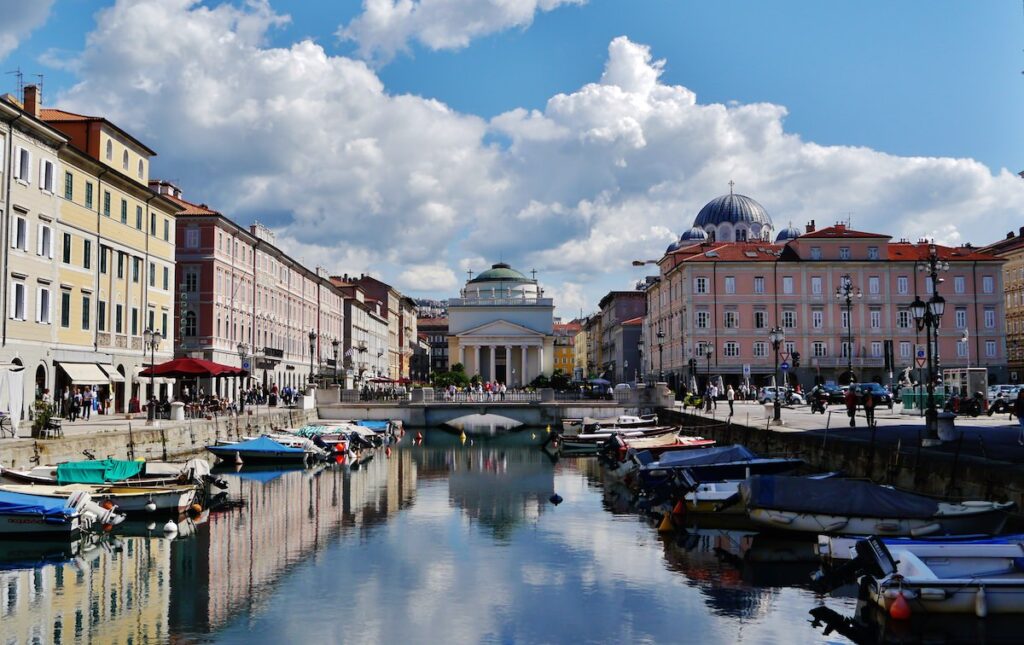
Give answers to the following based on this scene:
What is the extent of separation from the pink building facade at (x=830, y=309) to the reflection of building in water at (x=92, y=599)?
67.0 m

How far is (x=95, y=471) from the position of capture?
2923cm

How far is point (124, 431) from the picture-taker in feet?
125

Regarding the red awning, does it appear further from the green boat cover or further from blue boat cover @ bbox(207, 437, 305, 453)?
the green boat cover

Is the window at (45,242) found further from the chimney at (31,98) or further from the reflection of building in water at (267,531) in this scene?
the reflection of building in water at (267,531)

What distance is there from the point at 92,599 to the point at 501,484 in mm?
23882

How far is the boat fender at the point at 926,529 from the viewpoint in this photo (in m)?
22.0

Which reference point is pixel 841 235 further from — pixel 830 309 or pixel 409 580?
pixel 409 580

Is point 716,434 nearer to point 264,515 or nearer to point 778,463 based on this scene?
point 778,463

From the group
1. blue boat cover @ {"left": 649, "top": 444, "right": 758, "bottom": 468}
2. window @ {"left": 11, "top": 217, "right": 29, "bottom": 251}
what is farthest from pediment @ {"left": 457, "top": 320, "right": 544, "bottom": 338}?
blue boat cover @ {"left": 649, "top": 444, "right": 758, "bottom": 468}

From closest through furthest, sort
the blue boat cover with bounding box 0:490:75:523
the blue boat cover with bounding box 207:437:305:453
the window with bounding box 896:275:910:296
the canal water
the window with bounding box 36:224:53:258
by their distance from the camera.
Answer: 1. the canal water
2. the blue boat cover with bounding box 0:490:75:523
3. the window with bounding box 36:224:53:258
4. the blue boat cover with bounding box 207:437:305:453
5. the window with bounding box 896:275:910:296

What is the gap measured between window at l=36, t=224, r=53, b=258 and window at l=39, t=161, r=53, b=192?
1776mm

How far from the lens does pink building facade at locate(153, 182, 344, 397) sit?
2591 inches

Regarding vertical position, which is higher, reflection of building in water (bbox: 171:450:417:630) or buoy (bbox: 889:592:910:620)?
buoy (bbox: 889:592:910:620)

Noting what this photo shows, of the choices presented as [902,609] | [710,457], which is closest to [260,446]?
[710,457]
